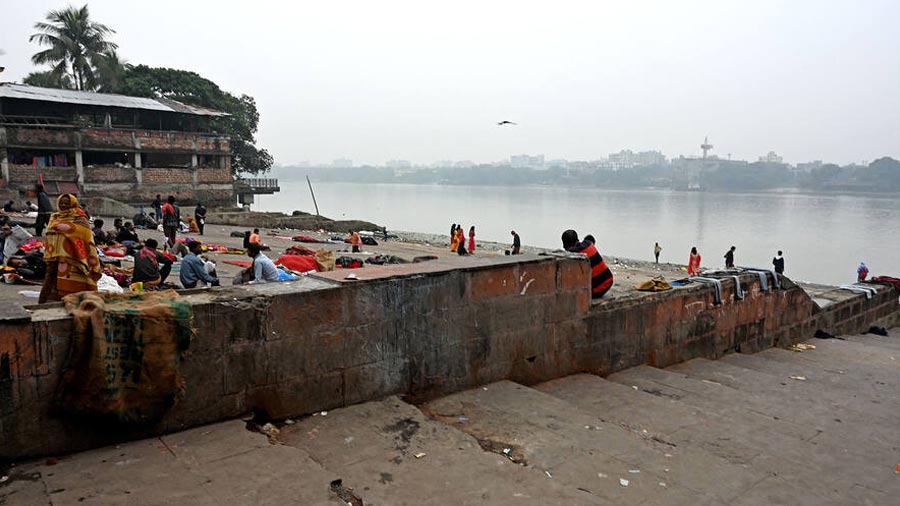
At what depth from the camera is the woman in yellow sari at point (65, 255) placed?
5.38 metres

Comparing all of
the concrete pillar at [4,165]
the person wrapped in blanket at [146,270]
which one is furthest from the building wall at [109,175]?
the person wrapped in blanket at [146,270]

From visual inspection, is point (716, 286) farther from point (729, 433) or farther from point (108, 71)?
point (108, 71)

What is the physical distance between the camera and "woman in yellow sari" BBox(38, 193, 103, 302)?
17.6ft

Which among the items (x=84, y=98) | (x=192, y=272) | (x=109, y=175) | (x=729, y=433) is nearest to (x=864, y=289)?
(x=729, y=433)

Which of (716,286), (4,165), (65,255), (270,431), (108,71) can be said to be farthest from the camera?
(108,71)

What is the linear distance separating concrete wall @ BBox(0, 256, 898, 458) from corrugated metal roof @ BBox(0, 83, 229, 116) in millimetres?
30634

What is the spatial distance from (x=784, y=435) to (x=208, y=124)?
118 feet

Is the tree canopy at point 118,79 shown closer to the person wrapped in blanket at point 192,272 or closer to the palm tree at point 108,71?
the palm tree at point 108,71

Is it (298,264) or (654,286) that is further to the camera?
(298,264)

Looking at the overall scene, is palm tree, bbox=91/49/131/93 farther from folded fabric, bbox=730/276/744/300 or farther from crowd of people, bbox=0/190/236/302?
folded fabric, bbox=730/276/744/300

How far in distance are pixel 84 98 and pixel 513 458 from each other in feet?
109

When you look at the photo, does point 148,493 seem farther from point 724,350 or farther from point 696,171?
point 696,171

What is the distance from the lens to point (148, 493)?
2.84m

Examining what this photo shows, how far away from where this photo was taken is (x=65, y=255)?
17.7 ft
